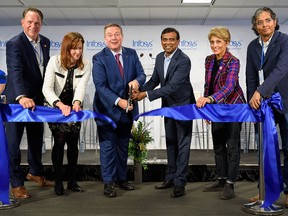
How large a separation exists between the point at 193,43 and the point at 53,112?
451 cm

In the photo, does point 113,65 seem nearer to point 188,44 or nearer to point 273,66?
point 273,66

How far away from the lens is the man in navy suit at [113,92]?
3.47 metres

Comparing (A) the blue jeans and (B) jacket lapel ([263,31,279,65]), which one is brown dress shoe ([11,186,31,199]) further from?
(B) jacket lapel ([263,31,279,65])

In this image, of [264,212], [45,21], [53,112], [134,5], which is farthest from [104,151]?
[45,21]

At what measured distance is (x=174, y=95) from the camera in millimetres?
3615

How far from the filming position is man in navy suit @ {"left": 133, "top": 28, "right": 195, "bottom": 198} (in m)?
3.49

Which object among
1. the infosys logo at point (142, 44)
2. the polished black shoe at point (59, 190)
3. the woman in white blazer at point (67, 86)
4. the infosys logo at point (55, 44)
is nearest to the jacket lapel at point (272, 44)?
the woman in white blazer at point (67, 86)

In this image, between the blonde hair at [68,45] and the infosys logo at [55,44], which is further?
the infosys logo at [55,44]

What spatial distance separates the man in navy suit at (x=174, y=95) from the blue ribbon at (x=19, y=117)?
0.61 m

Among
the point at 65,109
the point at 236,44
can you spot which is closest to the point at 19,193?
the point at 65,109

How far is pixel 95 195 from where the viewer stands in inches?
138

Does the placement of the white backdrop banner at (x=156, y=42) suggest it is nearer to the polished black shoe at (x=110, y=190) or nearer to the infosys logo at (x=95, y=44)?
the infosys logo at (x=95, y=44)

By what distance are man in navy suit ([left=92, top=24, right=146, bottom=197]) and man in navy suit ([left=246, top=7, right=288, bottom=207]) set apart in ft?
3.66

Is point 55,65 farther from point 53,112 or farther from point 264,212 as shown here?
point 264,212
